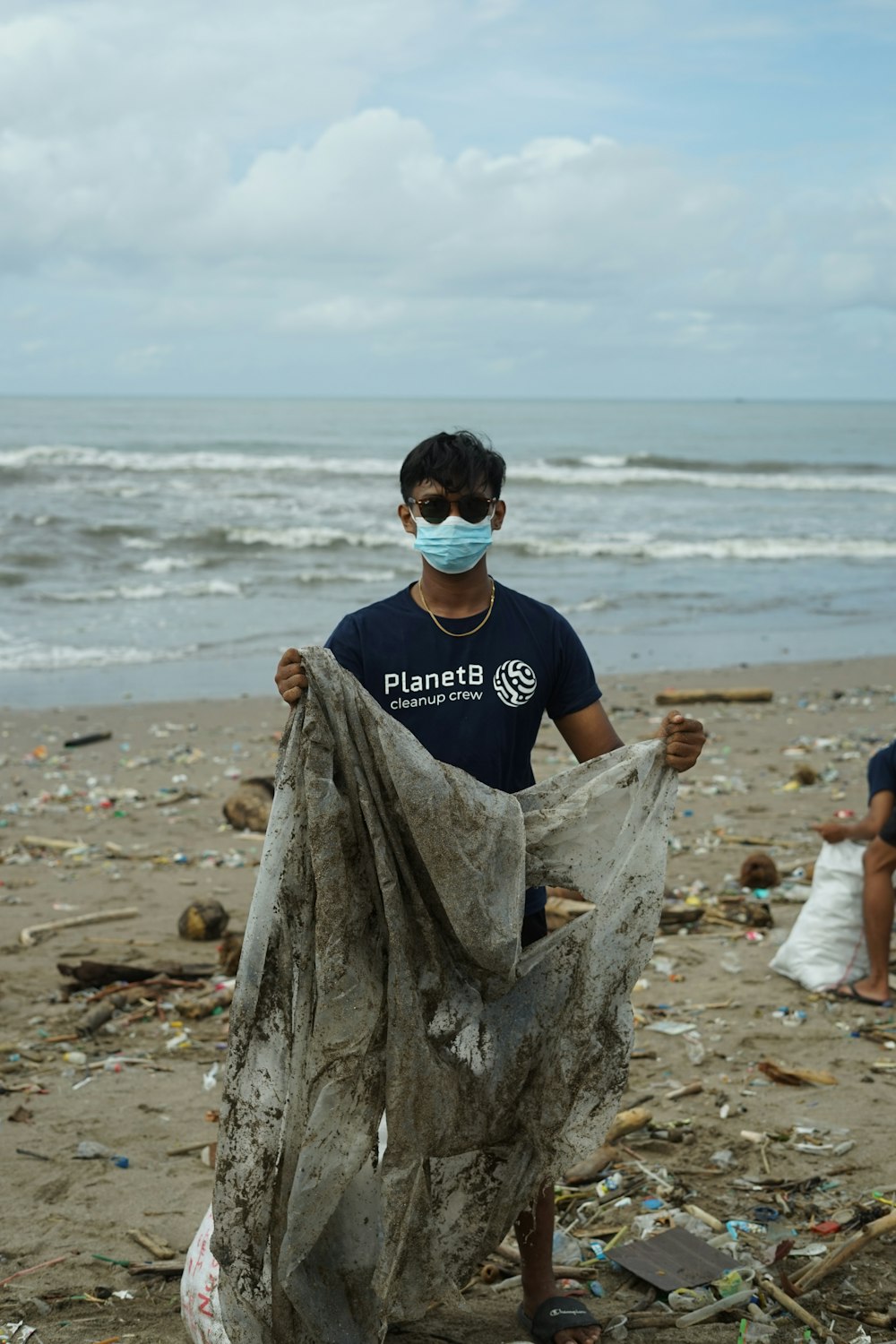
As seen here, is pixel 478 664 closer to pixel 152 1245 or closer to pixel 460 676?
pixel 460 676

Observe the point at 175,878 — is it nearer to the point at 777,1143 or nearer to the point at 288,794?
the point at 777,1143

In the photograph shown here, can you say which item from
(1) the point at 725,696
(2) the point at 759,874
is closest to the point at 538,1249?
(2) the point at 759,874

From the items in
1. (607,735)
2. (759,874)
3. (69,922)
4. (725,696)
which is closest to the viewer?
(607,735)

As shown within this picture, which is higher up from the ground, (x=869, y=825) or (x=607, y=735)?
(x=607, y=735)

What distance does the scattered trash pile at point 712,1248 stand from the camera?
3441 mm

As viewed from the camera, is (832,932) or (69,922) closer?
(832,932)

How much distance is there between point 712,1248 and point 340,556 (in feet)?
67.2

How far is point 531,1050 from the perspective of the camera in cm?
311

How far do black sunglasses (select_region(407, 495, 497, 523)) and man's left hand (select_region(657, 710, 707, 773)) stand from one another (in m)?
0.73

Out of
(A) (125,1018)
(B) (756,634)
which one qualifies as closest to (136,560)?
(B) (756,634)

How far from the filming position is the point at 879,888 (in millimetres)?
5664

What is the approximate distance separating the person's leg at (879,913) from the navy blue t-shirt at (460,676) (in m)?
2.87

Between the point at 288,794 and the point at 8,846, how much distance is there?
6011 millimetres

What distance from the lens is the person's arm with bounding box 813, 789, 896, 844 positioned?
18.5 feet
